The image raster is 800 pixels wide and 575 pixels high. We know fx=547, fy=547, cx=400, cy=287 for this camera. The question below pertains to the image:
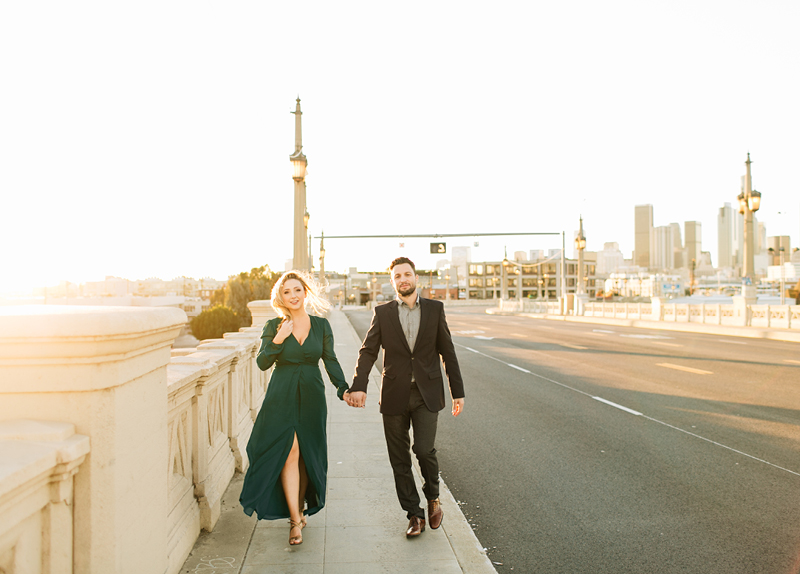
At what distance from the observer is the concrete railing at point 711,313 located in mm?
25859

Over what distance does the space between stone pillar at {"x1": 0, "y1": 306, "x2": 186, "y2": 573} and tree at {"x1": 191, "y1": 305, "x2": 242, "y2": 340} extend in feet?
151

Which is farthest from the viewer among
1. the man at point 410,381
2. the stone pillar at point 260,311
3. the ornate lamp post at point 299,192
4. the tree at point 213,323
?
the tree at point 213,323

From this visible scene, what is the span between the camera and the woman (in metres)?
3.99

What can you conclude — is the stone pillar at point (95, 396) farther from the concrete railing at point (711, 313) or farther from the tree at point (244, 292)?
the tree at point (244, 292)

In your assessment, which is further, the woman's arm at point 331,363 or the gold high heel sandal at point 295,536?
the woman's arm at point 331,363

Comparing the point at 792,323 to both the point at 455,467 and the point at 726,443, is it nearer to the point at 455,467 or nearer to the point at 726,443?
the point at 726,443

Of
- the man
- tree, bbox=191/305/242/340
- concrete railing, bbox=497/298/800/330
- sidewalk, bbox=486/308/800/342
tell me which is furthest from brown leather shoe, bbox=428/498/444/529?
tree, bbox=191/305/242/340

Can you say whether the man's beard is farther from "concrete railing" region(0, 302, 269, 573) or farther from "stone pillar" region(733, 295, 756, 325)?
"stone pillar" region(733, 295, 756, 325)

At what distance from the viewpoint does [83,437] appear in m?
2.01

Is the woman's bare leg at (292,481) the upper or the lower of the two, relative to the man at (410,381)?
lower

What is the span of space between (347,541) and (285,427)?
965 mm

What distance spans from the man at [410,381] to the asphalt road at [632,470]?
0.79 m

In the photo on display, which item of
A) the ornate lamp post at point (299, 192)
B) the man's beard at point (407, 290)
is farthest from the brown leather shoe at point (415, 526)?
the ornate lamp post at point (299, 192)

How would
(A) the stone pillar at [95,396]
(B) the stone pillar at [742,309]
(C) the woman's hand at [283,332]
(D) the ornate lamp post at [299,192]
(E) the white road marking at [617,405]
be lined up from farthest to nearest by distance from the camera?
1. (B) the stone pillar at [742,309]
2. (D) the ornate lamp post at [299,192]
3. (E) the white road marking at [617,405]
4. (C) the woman's hand at [283,332]
5. (A) the stone pillar at [95,396]
